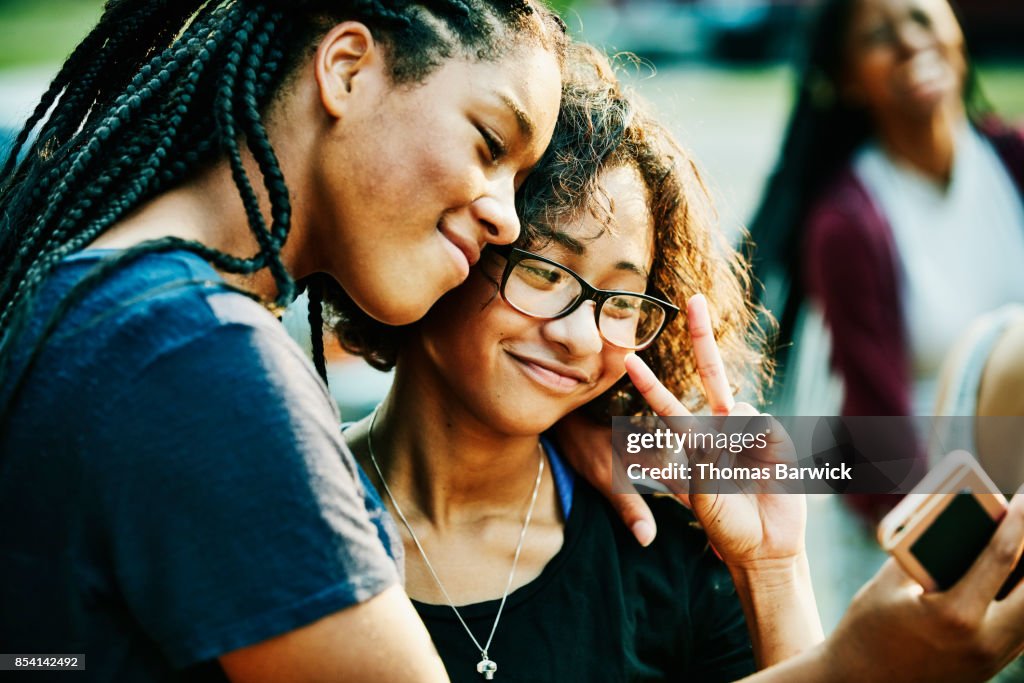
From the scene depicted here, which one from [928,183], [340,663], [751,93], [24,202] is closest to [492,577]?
[340,663]

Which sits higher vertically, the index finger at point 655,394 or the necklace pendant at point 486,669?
the index finger at point 655,394

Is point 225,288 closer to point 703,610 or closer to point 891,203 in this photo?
point 703,610

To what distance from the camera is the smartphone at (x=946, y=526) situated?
1586mm

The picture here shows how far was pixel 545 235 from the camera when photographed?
2.14 meters

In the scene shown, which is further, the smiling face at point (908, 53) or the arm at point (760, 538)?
the smiling face at point (908, 53)

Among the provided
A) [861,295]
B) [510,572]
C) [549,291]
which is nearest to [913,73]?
[861,295]

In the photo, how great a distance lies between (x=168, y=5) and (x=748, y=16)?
49.2 feet

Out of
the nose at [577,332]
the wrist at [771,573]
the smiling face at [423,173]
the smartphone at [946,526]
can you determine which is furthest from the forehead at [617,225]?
the smartphone at [946,526]

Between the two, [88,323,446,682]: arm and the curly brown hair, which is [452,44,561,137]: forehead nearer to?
the curly brown hair

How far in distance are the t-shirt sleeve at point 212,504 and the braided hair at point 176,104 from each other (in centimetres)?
23

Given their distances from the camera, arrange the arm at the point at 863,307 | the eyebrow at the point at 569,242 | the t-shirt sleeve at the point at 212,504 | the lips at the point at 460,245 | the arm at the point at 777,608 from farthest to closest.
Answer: the arm at the point at 863,307
the eyebrow at the point at 569,242
the arm at the point at 777,608
the lips at the point at 460,245
the t-shirt sleeve at the point at 212,504

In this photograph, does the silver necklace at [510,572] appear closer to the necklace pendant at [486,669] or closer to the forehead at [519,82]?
the necklace pendant at [486,669]

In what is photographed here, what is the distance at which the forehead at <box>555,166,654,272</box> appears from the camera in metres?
2.14

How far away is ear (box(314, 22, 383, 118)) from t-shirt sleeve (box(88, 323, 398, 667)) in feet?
1.64
